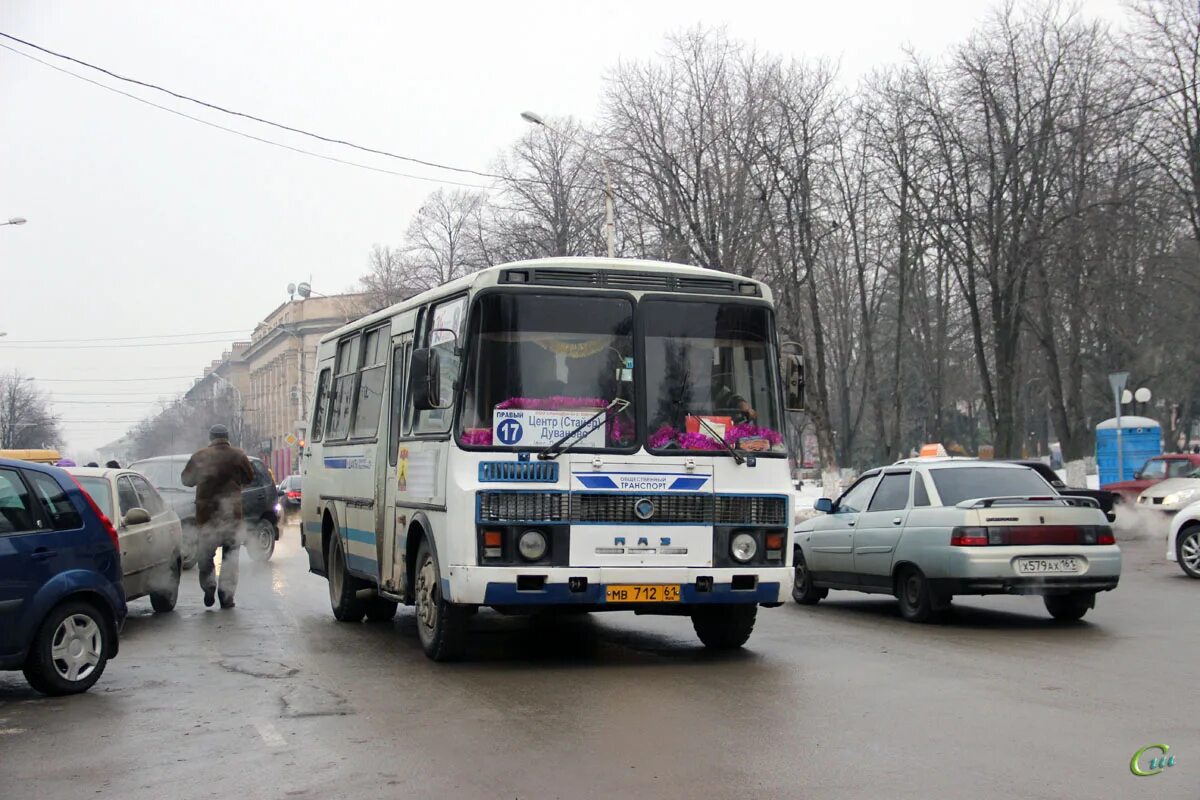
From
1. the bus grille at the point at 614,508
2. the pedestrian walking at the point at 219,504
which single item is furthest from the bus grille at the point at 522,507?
the pedestrian walking at the point at 219,504

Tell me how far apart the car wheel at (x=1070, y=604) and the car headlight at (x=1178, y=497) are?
1219 cm

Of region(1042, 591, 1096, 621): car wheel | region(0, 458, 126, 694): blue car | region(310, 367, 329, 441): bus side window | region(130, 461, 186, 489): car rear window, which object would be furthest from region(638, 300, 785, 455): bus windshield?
region(130, 461, 186, 489): car rear window

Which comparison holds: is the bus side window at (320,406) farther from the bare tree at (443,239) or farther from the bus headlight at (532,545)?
the bare tree at (443,239)

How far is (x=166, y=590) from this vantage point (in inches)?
588

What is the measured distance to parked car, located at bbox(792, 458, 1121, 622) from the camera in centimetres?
1238

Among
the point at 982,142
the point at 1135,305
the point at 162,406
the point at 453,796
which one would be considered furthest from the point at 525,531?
the point at 162,406

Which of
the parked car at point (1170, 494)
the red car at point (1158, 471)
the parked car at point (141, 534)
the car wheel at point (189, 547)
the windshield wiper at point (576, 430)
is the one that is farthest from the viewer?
the red car at point (1158, 471)

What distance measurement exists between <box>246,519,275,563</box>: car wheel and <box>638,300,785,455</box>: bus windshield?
16393 millimetres

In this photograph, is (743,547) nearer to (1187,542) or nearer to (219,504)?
(219,504)

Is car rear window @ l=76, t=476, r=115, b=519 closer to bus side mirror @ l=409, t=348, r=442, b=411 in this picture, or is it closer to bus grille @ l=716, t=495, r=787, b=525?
bus side mirror @ l=409, t=348, r=442, b=411

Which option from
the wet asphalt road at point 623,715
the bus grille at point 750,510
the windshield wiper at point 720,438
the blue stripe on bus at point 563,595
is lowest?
the wet asphalt road at point 623,715

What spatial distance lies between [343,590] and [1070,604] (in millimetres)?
7014

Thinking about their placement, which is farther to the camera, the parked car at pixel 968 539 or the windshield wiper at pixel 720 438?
the parked car at pixel 968 539

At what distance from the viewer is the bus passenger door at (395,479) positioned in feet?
36.9
